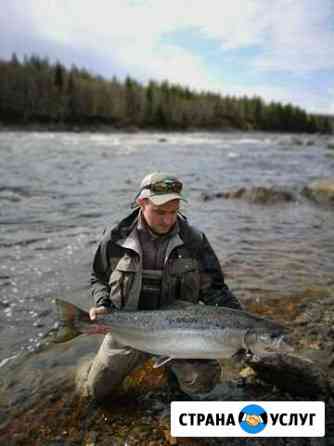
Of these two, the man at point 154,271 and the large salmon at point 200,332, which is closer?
the large salmon at point 200,332

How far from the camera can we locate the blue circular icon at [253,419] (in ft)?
10.4

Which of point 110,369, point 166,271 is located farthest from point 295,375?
point 110,369

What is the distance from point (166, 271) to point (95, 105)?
283 feet

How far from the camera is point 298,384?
3406mm

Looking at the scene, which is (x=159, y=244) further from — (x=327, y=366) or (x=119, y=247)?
(x=327, y=366)

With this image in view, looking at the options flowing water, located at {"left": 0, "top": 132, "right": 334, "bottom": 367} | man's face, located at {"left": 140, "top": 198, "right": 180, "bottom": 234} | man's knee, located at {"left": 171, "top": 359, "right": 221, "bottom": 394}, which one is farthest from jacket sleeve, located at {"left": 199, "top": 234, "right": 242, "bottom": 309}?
flowing water, located at {"left": 0, "top": 132, "right": 334, "bottom": 367}

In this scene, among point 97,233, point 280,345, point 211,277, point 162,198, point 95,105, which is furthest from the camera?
point 95,105

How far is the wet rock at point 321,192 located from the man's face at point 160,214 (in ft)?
31.8

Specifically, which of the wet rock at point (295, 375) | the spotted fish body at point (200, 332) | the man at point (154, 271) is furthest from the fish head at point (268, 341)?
the man at point (154, 271)

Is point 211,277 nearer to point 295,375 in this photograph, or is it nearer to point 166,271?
point 166,271

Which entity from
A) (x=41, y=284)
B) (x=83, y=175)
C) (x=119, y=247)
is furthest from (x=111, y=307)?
(x=83, y=175)

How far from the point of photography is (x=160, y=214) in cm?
336

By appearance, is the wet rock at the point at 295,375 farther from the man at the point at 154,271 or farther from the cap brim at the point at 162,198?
the cap brim at the point at 162,198

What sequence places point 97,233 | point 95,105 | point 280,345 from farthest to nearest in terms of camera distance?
point 95,105 < point 97,233 < point 280,345
